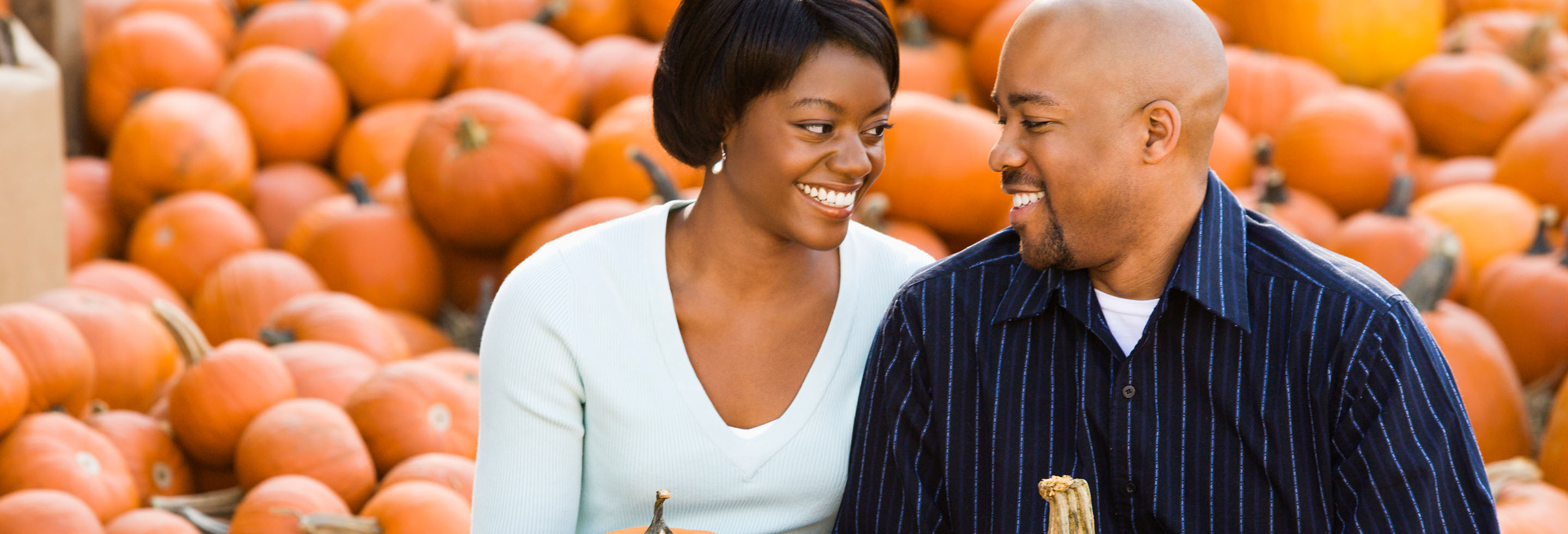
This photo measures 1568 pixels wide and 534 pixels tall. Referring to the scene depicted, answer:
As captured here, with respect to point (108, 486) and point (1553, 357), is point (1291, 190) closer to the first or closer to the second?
point (1553, 357)

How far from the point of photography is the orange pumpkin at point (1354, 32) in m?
6.18

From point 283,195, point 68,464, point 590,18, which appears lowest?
point 68,464

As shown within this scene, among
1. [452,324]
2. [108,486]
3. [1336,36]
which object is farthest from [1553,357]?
[108,486]

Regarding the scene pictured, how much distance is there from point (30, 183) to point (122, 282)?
73 cm

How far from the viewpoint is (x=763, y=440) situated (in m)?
2.39

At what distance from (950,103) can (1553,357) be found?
228 cm

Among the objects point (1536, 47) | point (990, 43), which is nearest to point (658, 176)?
point (990, 43)

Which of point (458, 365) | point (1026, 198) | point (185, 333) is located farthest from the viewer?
point (458, 365)

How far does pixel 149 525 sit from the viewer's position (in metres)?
2.91

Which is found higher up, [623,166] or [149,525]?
[623,166]

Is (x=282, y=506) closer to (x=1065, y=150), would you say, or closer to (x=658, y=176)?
(x=658, y=176)

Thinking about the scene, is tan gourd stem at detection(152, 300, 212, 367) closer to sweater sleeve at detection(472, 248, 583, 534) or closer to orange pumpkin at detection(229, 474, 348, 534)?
orange pumpkin at detection(229, 474, 348, 534)

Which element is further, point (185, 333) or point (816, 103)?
point (185, 333)

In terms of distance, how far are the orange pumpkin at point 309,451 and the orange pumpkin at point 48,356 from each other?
507 millimetres
